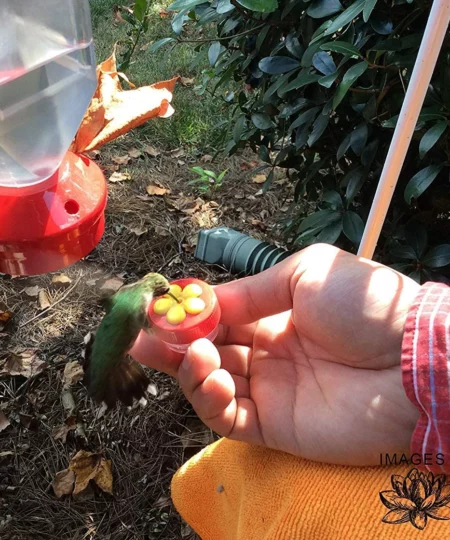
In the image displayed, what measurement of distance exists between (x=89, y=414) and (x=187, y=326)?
2.84ft

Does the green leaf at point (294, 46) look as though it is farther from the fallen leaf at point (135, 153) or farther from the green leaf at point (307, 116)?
the fallen leaf at point (135, 153)

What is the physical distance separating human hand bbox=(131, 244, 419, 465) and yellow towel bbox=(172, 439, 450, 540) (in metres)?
0.03

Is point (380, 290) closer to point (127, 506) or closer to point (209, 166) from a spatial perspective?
point (127, 506)

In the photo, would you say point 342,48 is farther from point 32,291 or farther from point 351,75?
point 32,291

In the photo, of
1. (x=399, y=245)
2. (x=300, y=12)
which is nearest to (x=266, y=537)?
(x=399, y=245)

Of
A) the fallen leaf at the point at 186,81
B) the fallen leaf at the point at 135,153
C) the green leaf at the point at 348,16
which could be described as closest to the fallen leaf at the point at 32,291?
the fallen leaf at the point at 135,153

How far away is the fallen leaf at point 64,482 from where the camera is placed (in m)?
1.63

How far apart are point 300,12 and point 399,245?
67 cm

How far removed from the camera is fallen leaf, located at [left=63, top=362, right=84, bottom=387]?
1.83 metres

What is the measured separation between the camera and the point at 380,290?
1062mm

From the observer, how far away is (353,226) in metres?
1.52

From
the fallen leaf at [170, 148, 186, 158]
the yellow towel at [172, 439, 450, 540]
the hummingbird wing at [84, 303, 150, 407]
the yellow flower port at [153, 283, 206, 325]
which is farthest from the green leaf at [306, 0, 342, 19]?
the fallen leaf at [170, 148, 186, 158]

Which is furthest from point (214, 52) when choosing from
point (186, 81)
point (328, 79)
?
point (186, 81)

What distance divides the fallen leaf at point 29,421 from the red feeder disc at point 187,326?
855mm
